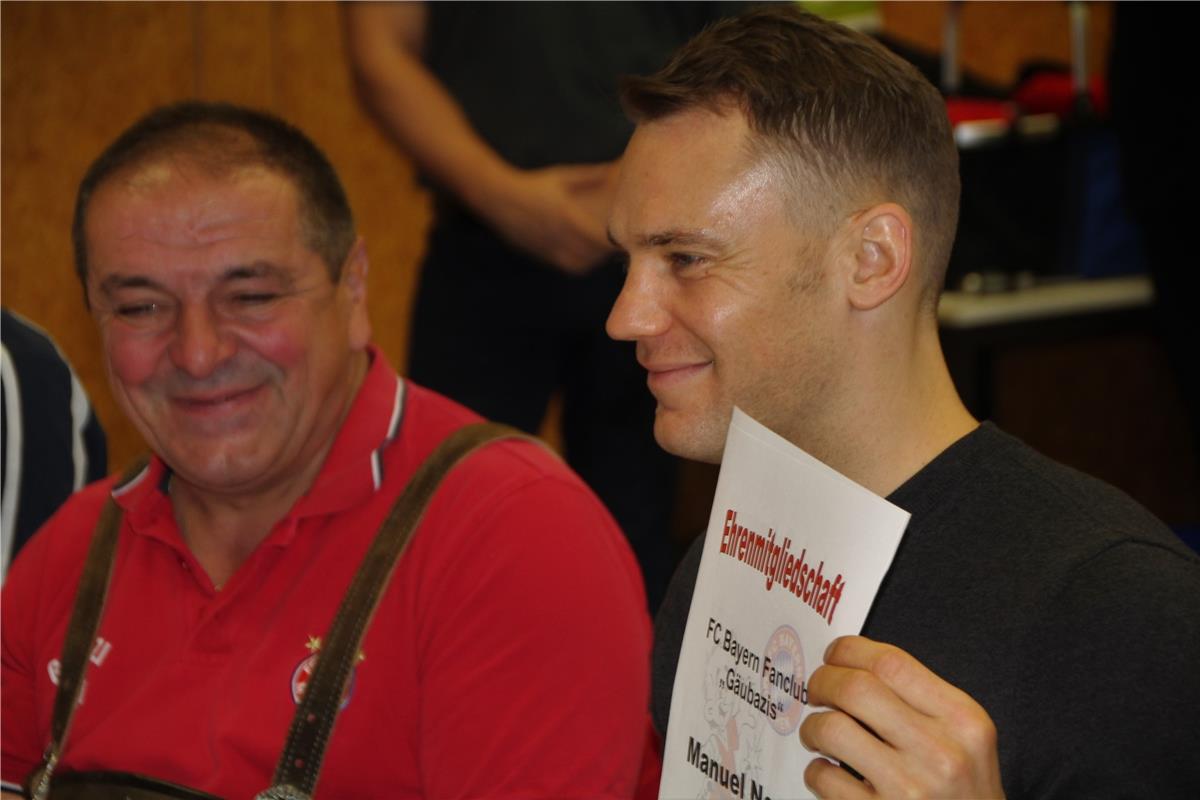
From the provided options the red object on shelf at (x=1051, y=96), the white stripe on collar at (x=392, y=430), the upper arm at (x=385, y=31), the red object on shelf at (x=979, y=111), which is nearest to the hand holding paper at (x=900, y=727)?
the white stripe on collar at (x=392, y=430)

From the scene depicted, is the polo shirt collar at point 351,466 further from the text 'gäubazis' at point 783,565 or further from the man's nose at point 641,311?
the text 'gäubazis' at point 783,565

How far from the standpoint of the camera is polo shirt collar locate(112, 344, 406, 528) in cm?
193

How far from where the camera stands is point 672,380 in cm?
152

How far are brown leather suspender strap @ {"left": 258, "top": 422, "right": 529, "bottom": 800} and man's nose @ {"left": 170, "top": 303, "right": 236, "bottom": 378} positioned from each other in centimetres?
32

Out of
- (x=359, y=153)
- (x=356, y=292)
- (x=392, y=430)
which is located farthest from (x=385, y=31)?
(x=359, y=153)

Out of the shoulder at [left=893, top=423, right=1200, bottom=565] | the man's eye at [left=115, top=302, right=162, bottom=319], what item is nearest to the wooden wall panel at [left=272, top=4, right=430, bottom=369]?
the man's eye at [left=115, top=302, right=162, bottom=319]

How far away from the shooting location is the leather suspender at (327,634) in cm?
173

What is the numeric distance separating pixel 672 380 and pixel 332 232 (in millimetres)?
718

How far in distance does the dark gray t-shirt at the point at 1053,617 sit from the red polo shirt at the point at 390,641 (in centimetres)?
45

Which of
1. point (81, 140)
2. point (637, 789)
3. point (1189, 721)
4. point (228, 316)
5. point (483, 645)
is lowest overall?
point (637, 789)

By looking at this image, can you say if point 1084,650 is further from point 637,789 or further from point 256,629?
point 256,629

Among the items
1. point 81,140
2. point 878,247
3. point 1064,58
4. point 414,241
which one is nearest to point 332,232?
point 878,247

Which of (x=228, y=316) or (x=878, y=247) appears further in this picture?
(x=228, y=316)

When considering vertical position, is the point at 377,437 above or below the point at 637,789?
above
